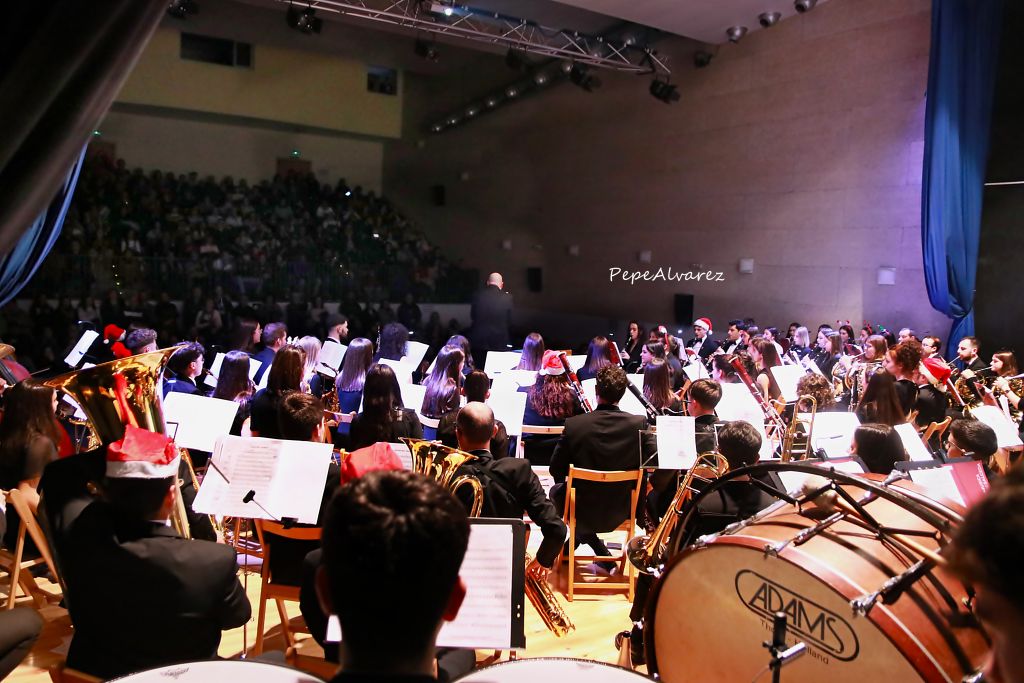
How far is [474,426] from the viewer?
10.9 feet

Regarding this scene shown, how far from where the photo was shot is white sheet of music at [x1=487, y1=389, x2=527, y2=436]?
465 cm

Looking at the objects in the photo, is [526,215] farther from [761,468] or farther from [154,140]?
[761,468]

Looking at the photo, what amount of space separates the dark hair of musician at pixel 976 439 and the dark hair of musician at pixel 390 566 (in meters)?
3.64

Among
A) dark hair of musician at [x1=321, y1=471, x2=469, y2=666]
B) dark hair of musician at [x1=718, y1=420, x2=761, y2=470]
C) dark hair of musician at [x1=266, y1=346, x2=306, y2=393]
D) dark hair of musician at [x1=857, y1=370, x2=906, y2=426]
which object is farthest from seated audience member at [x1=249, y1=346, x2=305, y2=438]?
dark hair of musician at [x1=857, y1=370, x2=906, y2=426]

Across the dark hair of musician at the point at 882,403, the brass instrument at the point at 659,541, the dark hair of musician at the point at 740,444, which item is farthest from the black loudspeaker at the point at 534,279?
the dark hair of musician at the point at 740,444

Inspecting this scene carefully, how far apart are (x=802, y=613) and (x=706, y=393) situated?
2561mm

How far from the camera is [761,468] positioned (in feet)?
6.93

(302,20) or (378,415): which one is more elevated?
(302,20)

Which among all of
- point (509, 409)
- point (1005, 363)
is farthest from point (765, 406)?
point (1005, 363)

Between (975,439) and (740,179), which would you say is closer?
(975,439)

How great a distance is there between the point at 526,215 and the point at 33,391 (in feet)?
44.0

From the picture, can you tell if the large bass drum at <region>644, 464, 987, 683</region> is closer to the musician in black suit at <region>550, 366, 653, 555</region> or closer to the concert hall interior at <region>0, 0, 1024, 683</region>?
the concert hall interior at <region>0, 0, 1024, 683</region>

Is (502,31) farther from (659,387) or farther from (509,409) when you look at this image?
(509,409)

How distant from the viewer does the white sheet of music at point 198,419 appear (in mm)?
3787
